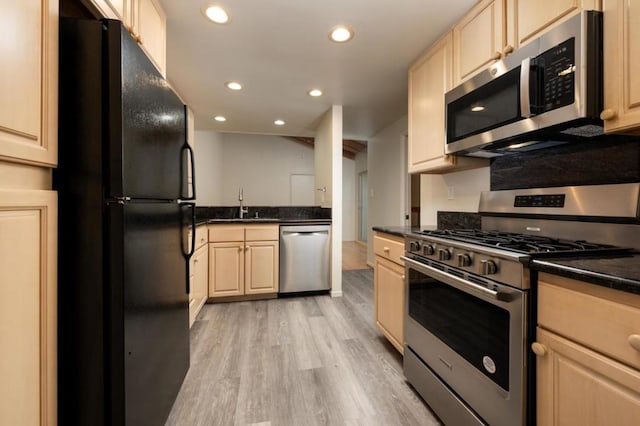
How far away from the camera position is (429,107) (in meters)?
2.03

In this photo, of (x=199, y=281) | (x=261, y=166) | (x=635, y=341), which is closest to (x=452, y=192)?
(x=635, y=341)

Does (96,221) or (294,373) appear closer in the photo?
(96,221)

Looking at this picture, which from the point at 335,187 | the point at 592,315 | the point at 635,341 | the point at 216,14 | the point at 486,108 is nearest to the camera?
the point at 635,341

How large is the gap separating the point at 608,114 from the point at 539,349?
2.82 ft

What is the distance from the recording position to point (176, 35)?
6.52 feet

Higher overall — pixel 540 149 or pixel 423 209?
pixel 540 149

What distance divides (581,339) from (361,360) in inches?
57.0

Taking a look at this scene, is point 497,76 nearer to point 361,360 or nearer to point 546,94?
point 546,94

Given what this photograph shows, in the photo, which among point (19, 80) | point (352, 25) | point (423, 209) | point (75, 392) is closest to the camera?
point (19, 80)

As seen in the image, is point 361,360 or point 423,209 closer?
point 361,360

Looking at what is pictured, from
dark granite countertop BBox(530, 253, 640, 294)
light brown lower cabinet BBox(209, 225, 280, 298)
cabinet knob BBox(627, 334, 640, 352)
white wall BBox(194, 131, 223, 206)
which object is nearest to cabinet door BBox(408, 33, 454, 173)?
dark granite countertop BBox(530, 253, 640, 294)

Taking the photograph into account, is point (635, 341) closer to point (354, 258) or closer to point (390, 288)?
point (390, 288)

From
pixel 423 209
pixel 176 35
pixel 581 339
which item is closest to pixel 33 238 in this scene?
pixel 581 339

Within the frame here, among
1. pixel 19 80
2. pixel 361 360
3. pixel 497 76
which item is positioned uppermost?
pixel 497 76
